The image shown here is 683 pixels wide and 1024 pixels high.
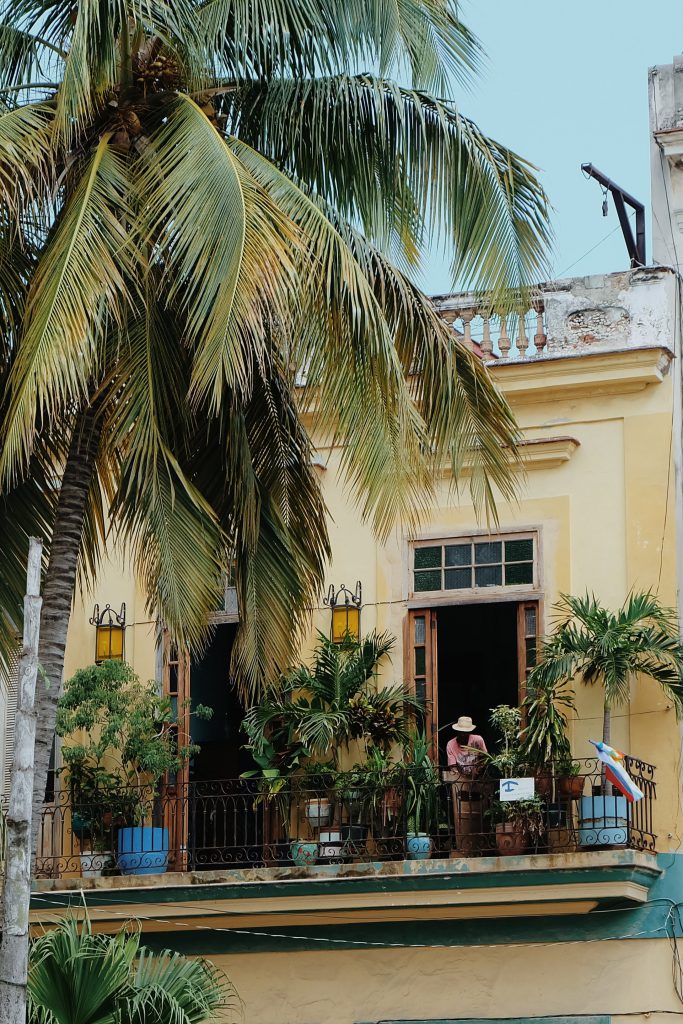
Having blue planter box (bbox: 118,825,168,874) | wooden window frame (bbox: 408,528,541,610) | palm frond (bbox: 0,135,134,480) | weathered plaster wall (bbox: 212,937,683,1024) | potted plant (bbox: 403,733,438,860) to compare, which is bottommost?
weathered plaster wall (bbox: 212,937,683,1024)

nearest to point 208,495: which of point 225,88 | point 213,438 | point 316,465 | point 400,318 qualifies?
point 213,438

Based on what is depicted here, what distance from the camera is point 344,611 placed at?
16.6 meters

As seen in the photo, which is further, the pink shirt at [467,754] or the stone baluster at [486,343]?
the stone baluster at [486,343]

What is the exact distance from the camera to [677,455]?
52.1 ft

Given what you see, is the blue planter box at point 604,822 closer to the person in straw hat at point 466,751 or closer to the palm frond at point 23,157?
the person in straw hat at point 466,751

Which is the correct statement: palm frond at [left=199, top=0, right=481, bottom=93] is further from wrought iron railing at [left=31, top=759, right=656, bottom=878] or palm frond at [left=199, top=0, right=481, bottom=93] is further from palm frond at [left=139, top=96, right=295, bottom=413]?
wrought iron railing at [left=31, top=759, right=656, bottom=878]

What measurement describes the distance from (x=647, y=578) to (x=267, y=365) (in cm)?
409

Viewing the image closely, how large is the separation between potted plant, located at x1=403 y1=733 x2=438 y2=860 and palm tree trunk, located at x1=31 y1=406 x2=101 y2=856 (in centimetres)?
388

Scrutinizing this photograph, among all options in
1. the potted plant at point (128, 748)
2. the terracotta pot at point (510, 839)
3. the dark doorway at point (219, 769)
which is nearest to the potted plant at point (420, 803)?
the terracotta pot at point (510, 839)

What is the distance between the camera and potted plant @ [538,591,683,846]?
48.0 ft

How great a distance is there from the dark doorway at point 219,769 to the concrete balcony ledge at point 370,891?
1.02 ft

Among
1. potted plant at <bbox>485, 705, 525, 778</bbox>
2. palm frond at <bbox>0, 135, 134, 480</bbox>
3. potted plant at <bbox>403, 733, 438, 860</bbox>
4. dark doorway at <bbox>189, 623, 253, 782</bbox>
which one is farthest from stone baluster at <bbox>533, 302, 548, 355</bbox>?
palm frond at <bbox>0, 135, 134, 480</bbox>

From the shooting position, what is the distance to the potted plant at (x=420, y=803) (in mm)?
15219

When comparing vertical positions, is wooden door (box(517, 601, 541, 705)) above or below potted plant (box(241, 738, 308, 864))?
above
